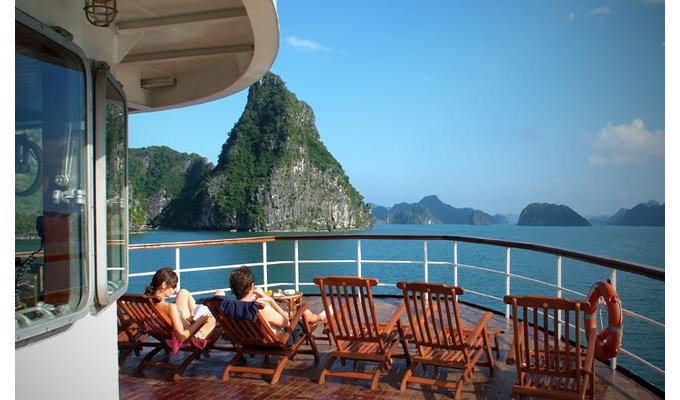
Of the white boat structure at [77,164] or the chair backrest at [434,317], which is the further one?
the chair backrest at [434,317]

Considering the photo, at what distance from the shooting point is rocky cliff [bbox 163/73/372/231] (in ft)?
253

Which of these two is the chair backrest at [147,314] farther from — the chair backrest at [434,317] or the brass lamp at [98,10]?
the brass lamp at [98,10]

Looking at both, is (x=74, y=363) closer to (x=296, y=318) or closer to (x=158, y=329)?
(x=158, y=329)

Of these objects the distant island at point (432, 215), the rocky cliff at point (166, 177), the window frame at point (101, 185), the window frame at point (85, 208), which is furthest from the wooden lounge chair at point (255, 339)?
the distant island at point (432, 215)

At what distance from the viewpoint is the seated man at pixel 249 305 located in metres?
3.87

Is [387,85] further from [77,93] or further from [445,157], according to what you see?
[77,93]

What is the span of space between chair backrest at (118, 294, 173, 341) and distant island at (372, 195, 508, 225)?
11227cm

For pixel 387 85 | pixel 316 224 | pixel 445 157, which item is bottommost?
pixel 316 224

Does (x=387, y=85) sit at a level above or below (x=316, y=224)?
above

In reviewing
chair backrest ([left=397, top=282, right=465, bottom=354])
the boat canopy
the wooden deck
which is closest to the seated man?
the wooden deck

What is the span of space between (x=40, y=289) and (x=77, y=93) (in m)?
0.97

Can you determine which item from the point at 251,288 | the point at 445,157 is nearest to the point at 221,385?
the point at 251,288

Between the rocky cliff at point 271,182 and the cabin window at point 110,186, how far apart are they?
2881 inches
